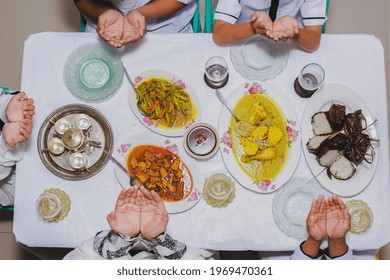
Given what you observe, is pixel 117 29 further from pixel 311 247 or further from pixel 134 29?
pixel 311 247

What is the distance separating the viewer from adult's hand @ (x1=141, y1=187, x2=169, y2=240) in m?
1.47

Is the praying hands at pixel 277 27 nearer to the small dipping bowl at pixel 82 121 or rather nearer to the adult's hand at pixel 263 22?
the adult's hand at pixel 263 22

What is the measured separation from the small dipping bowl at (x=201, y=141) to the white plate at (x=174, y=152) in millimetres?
32

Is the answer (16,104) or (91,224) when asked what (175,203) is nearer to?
(91,224)

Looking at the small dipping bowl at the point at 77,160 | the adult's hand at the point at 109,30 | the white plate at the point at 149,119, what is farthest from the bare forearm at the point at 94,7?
the small dipping bowl at the point at 77,160

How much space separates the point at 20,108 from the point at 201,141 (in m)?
0.64

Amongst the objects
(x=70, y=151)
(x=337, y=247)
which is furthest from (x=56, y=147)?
(x=337, y=247)

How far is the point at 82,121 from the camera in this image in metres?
1.56

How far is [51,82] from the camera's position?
161 cm

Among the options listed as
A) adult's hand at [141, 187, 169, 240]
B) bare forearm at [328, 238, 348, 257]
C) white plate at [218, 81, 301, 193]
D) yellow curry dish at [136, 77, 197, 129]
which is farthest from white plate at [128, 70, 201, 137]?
bare forearm at [328, 238, 348, 257]

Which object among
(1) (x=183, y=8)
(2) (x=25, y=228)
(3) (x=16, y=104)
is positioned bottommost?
(2) (x=25, y=228)
